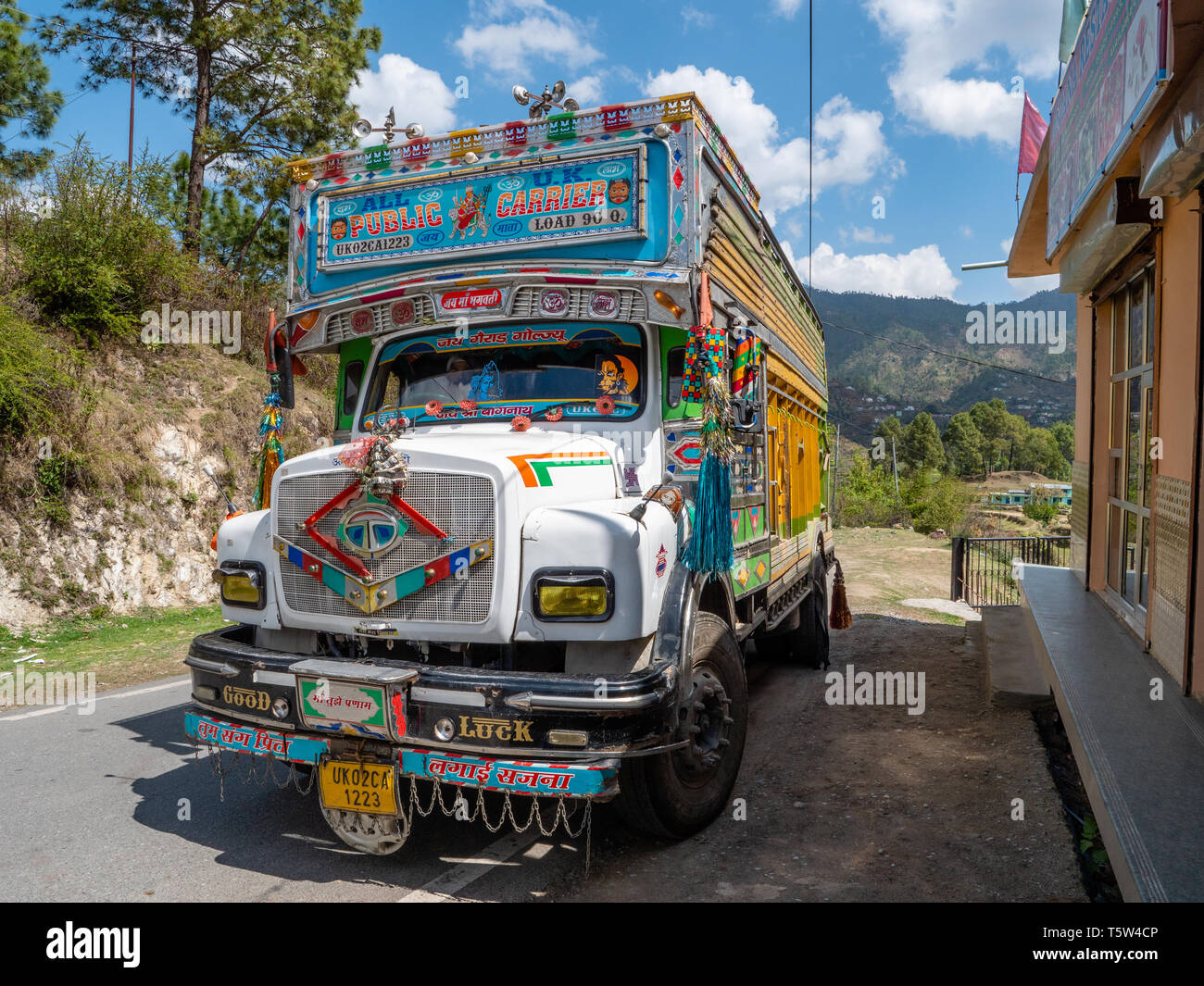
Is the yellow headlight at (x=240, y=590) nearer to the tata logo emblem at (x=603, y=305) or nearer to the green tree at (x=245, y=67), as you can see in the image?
the tata logo emblem at (x=603, y=305)

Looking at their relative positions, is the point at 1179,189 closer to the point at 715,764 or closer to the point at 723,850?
the point at 715,764

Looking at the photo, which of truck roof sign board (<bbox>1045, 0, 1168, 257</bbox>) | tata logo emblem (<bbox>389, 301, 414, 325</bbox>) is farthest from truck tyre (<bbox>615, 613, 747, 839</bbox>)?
truck roof sign board (<bbox>1045, 0, 1168, 257</bbox>)

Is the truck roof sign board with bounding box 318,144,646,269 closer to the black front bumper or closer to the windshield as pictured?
the windshield

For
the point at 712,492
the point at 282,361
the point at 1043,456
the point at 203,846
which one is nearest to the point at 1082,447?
the point at 712,492

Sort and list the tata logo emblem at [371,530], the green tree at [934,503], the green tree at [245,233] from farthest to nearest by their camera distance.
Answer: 1. the green tree at [934,503]
2. the green tree at [245,233]
3. the tata logo emblem at [371,530]

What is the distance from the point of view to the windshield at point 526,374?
4441 mm

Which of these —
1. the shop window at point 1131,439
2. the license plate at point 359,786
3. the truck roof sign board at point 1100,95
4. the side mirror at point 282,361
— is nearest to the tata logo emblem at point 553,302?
the side mirror at point 282,361

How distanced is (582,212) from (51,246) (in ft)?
35.4

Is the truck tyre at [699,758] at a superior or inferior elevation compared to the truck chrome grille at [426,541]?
Result: inferior

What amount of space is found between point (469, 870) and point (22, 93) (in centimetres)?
2419

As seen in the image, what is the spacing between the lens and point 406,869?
363 centimetres

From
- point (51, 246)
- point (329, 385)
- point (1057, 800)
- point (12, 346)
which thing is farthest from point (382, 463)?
point (329, 385)

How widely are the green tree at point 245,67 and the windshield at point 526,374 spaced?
11881 mm

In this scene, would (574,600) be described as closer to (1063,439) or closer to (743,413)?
(743,413)
